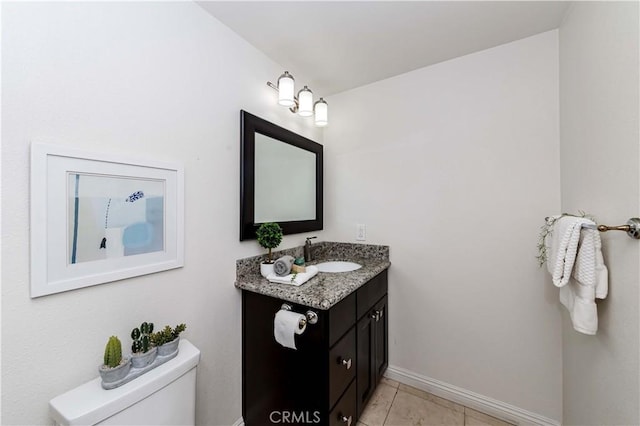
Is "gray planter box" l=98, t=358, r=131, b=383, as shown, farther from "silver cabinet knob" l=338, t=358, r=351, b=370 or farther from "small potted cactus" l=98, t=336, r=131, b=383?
"silver cabinet knob" l=338, t=358, r=351, b=370

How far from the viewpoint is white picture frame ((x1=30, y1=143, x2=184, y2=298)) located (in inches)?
29.2

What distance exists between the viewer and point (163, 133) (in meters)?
1.05

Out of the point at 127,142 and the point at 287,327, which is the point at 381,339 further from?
the point at 127,142

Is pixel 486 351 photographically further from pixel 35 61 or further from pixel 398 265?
pixel 35 61

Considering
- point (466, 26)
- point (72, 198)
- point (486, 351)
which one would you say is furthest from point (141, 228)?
point (486, 351)

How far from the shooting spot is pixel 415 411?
1.56m

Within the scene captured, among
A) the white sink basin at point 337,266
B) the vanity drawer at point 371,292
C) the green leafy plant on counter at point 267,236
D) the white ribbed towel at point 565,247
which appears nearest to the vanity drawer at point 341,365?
the vanity drawer at point 371,292

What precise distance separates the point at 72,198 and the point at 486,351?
2.24 m

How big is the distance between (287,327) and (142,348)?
55 cm

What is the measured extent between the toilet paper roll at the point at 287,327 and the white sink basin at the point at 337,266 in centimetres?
67

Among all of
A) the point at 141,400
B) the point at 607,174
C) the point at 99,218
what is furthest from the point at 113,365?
the point at 607,174

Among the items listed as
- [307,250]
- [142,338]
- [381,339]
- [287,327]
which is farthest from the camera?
[307,250]

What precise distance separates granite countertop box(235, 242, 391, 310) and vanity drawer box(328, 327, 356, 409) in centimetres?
25

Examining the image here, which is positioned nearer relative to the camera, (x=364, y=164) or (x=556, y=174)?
(x=556, y=174)
